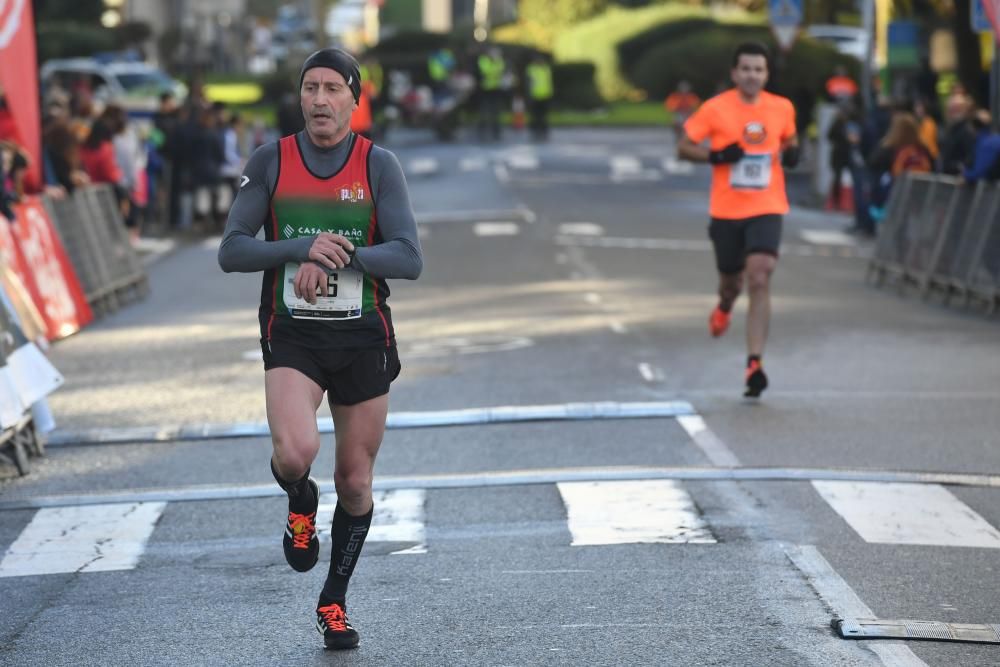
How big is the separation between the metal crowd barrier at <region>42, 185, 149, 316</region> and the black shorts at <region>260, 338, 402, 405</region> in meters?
11.4

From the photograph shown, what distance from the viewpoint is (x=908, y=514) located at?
28.7ft

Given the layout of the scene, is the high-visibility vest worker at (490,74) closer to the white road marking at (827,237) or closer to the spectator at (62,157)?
the white road marking at (827,237)

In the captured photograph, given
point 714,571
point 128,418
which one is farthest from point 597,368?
point 714,571

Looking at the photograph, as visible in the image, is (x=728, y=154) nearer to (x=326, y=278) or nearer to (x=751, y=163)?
(x=751, y=163)

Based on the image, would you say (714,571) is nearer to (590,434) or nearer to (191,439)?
(590,434)

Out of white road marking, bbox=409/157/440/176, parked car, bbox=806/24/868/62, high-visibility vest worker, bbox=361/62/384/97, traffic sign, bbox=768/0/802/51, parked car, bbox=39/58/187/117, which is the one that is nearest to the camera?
traffic sign, bbox=768/0/802/51

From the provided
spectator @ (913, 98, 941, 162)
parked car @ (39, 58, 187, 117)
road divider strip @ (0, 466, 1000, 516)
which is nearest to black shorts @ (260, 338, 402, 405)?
road divider strip @ (0, 466, 1000, 516)

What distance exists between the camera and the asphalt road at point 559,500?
6738 millimetres

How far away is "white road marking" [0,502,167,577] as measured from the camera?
315 inches

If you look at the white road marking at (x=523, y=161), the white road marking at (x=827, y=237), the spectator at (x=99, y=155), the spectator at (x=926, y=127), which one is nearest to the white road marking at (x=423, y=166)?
the white road marking at (x=523, y=161)

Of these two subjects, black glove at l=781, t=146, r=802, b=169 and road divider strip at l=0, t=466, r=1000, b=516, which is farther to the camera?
black glove at l=781, t=146, r=802, b=169

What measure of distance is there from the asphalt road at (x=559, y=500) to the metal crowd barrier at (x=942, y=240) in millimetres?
505

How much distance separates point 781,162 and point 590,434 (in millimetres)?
2287

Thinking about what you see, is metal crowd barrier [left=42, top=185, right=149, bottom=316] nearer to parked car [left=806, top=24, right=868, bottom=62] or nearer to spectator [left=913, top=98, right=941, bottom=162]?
spectator [left=913, top=98, right=941, bottom=162]
